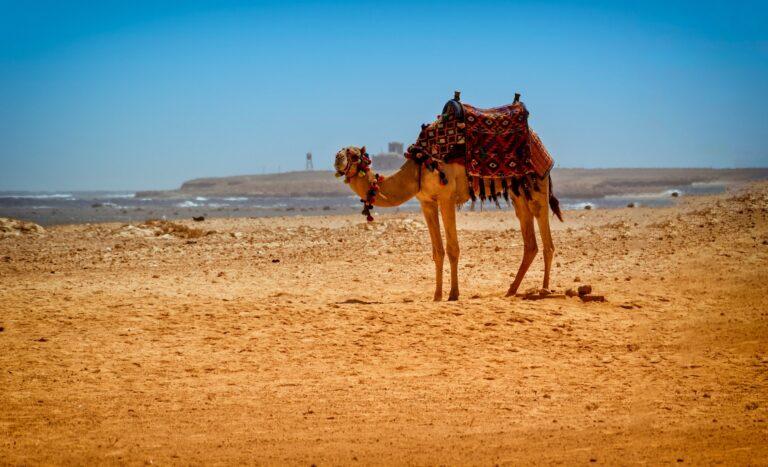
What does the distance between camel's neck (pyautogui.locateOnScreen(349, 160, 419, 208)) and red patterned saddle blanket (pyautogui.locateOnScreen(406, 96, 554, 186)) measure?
25 cm

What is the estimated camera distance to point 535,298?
31.8ft

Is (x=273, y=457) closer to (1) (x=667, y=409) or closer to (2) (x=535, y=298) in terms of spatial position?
(1) (x=667, y=409)

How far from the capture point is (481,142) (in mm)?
9977

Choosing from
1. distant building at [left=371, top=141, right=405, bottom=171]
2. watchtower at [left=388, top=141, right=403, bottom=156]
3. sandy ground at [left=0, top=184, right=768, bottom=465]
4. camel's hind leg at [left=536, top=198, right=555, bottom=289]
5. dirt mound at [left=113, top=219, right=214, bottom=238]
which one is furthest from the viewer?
watchtower at [left=388, top=141, right=403, bottom=156]

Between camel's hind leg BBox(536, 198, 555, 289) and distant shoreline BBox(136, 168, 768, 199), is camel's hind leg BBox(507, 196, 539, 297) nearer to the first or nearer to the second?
camel's hind leg BBox(536, 198, 555, 289)

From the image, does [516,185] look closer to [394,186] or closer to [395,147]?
[394,186]

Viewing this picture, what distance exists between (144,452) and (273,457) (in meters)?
0.96

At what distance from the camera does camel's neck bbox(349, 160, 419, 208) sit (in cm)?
939

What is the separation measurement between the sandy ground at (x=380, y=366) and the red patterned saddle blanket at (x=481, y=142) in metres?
2.02

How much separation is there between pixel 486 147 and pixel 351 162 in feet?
7.22

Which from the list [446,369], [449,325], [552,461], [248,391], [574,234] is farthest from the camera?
[574,234]

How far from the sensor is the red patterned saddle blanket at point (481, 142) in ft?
32.2

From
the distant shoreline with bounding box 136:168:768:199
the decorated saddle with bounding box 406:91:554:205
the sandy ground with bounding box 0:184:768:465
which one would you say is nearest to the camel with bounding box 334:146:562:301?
the decorated saddle with bounding box 406:91:554:205

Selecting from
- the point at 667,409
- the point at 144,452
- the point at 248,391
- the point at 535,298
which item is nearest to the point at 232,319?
the point at 248,391
